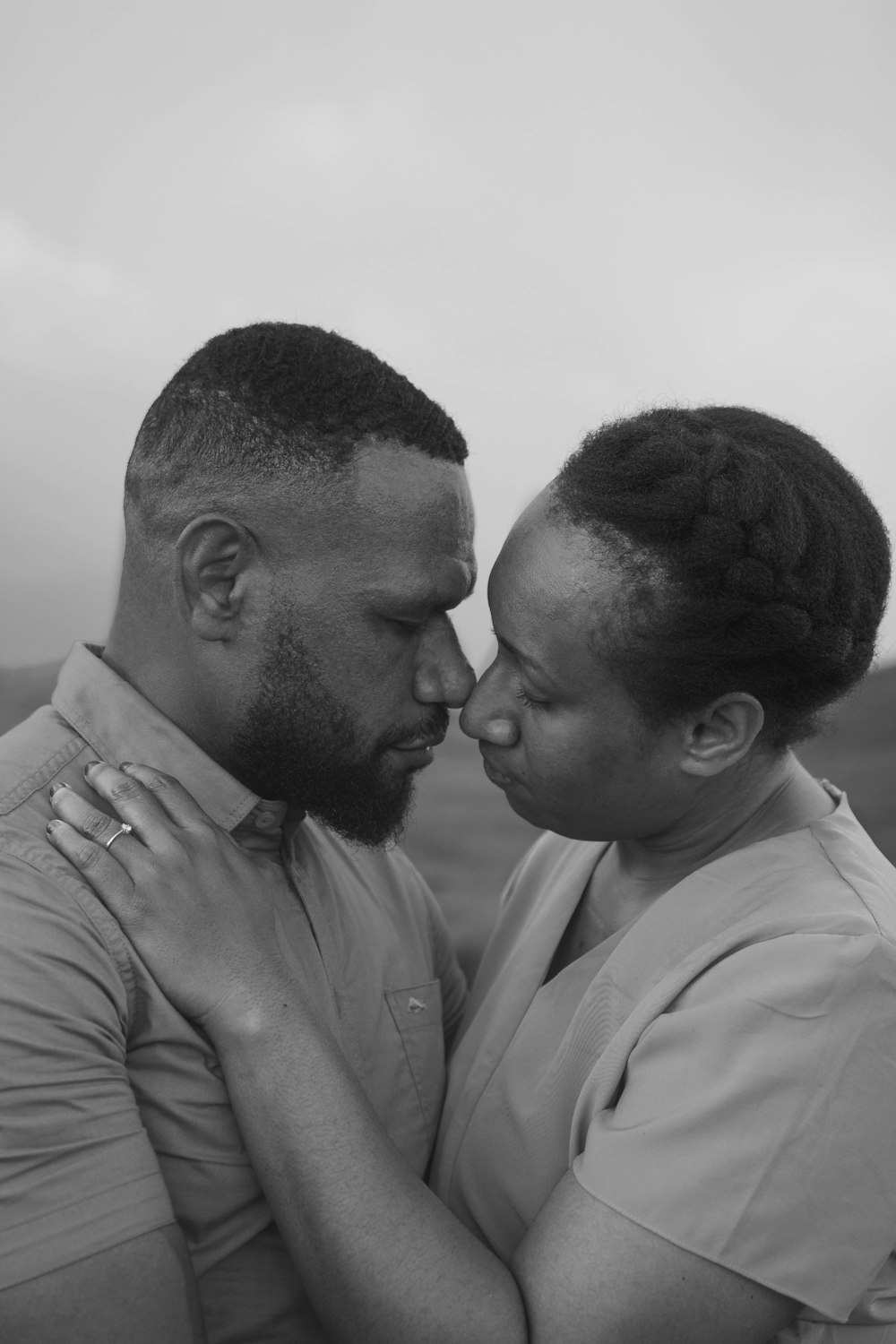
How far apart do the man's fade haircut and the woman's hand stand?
0.43 m

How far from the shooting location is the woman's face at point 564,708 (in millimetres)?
1611

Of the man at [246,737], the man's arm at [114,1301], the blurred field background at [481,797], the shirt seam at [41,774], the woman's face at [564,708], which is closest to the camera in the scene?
the man's arm at [114,1301]

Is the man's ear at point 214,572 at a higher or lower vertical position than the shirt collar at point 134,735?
higher

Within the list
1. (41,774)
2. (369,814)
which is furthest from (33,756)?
(369,814)

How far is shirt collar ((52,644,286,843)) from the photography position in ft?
5.51

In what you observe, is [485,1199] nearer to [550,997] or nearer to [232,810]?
[550,997]

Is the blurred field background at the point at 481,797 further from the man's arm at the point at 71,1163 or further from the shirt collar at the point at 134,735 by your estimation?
the man's arm at the point at 71,1163

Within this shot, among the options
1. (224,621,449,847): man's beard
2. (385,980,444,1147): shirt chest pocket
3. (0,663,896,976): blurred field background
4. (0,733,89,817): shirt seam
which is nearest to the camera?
(0,733,89,817): shirt seam

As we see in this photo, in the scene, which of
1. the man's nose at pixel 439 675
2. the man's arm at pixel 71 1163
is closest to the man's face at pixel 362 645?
the man's nose at pixel 439 675

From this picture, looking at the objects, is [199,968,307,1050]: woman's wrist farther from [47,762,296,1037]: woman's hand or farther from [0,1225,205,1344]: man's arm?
[0,1225,205,1344]: man's arm

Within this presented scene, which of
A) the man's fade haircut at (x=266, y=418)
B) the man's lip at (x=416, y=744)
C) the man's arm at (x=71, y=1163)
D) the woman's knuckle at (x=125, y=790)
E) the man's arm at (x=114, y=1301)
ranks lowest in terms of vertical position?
the man's arm at (x=114, y=1301)

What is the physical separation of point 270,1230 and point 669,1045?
578 millimetres

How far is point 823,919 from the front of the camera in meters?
1.45

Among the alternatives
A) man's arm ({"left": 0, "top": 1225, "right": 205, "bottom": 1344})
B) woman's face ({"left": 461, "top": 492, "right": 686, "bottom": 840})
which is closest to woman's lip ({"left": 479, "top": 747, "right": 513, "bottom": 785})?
woman's face ({"left": 461, "top": 492, "right": 686, "bottom": 840})
